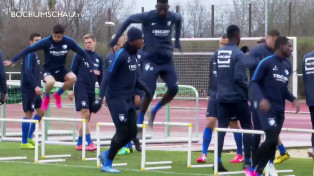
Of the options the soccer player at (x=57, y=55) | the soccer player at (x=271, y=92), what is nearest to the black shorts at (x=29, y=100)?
the soccer player at (x=57, y=55)

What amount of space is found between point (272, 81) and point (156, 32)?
6.48 feet

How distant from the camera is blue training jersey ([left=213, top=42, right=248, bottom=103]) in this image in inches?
472

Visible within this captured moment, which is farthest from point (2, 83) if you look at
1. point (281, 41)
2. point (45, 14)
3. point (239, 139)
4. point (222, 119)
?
point (45, 14)

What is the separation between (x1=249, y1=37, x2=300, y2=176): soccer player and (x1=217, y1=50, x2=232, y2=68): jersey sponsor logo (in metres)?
1.26

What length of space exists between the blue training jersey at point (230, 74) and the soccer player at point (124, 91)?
1.22 meters

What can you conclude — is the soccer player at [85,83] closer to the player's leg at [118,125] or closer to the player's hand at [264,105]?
the player's leg at [118,125]

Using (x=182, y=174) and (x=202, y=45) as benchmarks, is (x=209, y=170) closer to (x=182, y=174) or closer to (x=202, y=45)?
(x=182, y=174)

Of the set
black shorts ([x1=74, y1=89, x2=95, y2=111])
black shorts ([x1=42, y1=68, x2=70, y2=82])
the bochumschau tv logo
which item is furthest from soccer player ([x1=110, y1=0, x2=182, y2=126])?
the bochumschau tv logo

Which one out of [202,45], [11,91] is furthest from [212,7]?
[11,91]

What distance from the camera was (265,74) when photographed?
1093 centimetres

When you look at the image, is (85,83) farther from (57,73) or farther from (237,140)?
(237,140)

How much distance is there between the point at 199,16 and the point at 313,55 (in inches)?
1172

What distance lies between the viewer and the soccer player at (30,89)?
15.4 metres

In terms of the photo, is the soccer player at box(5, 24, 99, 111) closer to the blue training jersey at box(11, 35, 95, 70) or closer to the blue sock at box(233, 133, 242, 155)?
the blue training jersey at box(11, 35, 95, 70)
